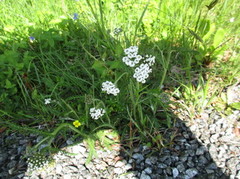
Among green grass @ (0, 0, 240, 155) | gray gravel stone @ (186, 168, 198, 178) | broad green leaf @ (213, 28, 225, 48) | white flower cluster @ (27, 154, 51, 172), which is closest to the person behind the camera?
white flower cluster @ (27, 154, 51, 172)

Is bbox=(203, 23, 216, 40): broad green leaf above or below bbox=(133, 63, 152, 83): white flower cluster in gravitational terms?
below

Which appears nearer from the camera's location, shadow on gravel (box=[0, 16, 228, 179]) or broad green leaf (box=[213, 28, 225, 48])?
shadow on gravel (box=[0, 16, 228, 179])

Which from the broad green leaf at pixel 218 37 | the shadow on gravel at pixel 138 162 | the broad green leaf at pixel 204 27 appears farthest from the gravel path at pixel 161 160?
the broad green leaf at pixel 204 27

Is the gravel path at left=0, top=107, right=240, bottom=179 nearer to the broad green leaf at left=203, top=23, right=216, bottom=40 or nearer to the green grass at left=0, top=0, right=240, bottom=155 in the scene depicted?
the green grass at left=0, top=0, right=240, bottom=155

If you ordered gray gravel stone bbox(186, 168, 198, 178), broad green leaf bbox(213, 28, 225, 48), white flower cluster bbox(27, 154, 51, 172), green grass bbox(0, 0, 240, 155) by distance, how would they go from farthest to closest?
broad green leaf bbox(213, 28, 225, 48)
green grass bbox(0, 0, 240, 155)
gray gravel stone bbox(186, 168, 198, 178)
white flower cluster bbox(27, 154, 51, 172)

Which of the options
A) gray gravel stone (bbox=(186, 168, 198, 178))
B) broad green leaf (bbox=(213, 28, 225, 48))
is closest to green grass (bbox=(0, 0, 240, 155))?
broad green leaf (bbox=(213, 28, 225, 48))

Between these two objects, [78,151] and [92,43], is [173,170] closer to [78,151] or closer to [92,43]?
[78,151]
